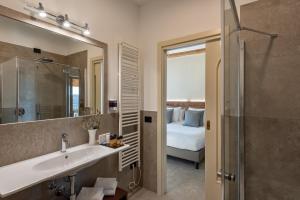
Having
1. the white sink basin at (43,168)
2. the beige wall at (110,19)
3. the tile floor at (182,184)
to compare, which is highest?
the beige wall at (110,19)

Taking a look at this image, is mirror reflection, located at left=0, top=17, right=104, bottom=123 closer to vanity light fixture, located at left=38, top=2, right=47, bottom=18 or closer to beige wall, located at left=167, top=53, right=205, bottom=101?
vanity light fixture, located at left=38, top=2, right=47, bottom=18

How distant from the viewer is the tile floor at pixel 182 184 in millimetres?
2481

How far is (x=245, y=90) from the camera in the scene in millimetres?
1726

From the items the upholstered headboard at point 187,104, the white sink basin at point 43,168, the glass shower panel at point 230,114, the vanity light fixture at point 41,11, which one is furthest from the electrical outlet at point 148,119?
the upholstered headboard at point 187,104

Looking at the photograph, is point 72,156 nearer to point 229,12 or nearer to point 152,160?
point 152,160

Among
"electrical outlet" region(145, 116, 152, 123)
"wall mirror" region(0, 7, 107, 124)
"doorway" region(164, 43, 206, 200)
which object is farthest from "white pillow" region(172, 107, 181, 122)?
"wall mirror" region(0, 7, 107, 124)

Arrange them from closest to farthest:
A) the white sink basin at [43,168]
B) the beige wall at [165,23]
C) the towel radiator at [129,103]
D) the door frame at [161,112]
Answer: the white sink basin at [43,168] < the beige wall at [165,23] < the towel radiator at [129,103] < the door frame at [161,112]

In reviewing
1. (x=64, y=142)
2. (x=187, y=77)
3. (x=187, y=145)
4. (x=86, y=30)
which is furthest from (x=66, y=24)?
(x=187, y=77)

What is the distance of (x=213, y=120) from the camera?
213 cm

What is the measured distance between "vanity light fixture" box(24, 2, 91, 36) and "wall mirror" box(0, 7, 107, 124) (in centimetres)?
5

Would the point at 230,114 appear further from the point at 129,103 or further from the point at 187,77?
the point at 187,77

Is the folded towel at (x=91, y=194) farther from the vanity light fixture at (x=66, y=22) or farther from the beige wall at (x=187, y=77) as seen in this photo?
the beige wall at (x=187, y=77)

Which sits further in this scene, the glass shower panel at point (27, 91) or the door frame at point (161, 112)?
the door frame at point (161, 112)

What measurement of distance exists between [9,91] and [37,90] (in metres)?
0.21
